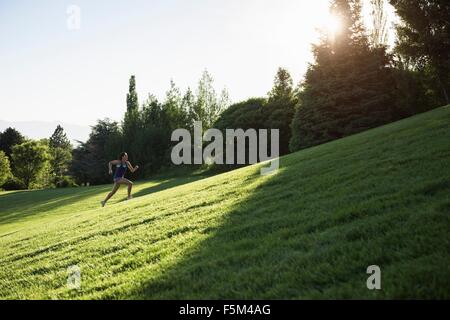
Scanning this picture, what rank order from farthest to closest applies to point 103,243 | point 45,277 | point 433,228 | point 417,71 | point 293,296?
point 417,71
point 103,243
point 45,277
point 433,228
point 293,296

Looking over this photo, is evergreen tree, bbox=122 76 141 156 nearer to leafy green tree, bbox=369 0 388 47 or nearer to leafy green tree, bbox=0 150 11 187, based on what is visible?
leafy green tree, bbox=0 150 11 187

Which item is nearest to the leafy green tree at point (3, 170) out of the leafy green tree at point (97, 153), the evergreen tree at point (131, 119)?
the leafy green tree at point (97, 153)

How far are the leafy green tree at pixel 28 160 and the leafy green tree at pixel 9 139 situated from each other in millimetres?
11140

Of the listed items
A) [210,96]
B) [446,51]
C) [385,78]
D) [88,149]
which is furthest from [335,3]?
[88,149]

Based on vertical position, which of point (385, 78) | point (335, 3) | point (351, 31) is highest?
point (335, 3)

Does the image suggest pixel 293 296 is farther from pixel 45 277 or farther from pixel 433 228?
pixel 45 277

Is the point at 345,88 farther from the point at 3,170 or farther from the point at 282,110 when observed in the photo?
the point at 3,170

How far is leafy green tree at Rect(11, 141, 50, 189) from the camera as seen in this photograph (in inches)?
2469

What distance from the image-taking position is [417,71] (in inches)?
1094

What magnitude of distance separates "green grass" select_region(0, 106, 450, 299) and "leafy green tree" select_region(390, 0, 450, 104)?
68.3 feet

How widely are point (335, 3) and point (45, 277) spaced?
34205mm

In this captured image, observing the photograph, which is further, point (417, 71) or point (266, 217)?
point (417, 71)

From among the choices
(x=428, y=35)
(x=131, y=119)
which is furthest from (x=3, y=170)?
(x=428, y=35)

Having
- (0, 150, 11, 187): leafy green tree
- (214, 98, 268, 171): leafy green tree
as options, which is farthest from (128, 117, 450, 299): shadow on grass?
(0, 150, 11, 187): leafy green tree
